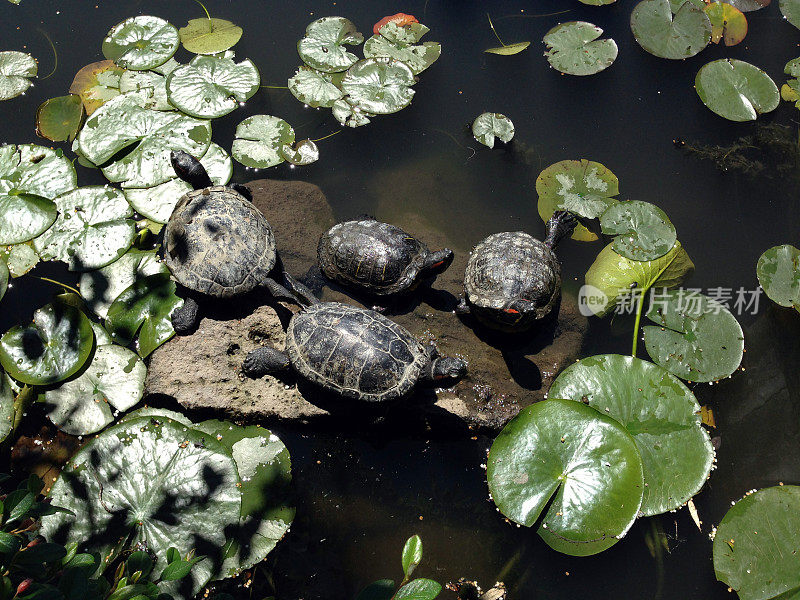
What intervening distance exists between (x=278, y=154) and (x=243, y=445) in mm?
2599

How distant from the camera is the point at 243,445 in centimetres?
383

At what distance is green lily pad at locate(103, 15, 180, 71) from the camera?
5.24 m

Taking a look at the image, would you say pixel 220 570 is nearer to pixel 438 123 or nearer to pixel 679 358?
pixel 679 358

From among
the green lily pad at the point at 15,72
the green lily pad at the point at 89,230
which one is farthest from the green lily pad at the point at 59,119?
the green lily pad at the point at 89,230

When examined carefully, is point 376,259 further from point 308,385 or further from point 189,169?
point 189,169

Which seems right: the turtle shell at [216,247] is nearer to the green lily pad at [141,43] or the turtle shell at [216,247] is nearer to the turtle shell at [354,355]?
the turtle shell at [354,355]

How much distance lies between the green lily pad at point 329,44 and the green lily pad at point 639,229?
2893 millimetres

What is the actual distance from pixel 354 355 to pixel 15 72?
462 centimetres

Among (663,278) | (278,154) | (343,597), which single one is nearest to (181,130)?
(278,154)

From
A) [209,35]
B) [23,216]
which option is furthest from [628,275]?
[23,216]

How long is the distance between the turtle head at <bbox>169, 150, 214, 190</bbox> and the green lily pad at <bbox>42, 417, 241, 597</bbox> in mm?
2063

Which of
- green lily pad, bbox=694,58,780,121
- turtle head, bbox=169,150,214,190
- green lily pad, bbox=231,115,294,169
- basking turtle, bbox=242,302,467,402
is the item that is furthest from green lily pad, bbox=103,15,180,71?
green lily pad, bbox=694,58,780,121

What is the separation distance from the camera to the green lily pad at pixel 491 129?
507 cm

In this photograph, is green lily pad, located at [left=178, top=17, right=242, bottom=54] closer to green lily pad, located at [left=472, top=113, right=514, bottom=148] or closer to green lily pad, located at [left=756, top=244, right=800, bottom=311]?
green lily pad, located at [left=472, top=113, right=514, bottom=148]
